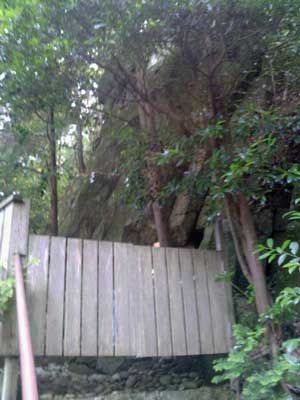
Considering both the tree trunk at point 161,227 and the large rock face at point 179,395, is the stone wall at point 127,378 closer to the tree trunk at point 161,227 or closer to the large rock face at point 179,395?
the large rock face at point 179,395

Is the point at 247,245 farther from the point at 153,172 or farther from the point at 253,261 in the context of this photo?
the point at 153,172

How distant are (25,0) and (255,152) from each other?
6.99 ft

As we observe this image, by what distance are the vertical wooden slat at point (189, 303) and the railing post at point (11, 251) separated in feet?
4.31

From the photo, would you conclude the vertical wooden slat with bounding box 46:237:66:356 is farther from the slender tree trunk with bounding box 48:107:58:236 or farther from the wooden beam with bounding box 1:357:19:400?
the slender tree trunk with bounding box 48:107:58:236

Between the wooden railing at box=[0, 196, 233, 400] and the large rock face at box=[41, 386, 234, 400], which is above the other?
the wooden railing at box=[0, 196, 233, 400]

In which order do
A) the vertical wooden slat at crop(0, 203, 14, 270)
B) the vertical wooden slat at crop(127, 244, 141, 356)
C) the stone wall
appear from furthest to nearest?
the stone wall < the vertical wooden slat at crop(127, 244, 141, 356) < the vertical wooden slat at crop(0, 203, 14, 270)

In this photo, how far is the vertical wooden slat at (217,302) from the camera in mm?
3203

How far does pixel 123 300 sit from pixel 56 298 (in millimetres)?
508

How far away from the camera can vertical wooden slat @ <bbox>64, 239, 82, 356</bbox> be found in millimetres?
2524

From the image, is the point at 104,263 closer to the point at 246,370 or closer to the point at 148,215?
the point at 246,370

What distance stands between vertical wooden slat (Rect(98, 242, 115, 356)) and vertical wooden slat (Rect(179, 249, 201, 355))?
Result: 0.65 meters

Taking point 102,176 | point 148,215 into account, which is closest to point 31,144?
point 102,176

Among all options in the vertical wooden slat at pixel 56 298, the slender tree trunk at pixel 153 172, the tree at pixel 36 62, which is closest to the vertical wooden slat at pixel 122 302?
the vertical wooden slat at pixel 56 298

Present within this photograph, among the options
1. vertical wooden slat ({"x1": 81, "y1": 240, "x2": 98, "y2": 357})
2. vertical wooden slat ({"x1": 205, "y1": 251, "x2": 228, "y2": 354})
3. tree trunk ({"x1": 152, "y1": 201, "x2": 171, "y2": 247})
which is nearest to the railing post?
vertical wooden slat ({"x1": 81, "y1": 240, "x2": 98, "y2": 357})
